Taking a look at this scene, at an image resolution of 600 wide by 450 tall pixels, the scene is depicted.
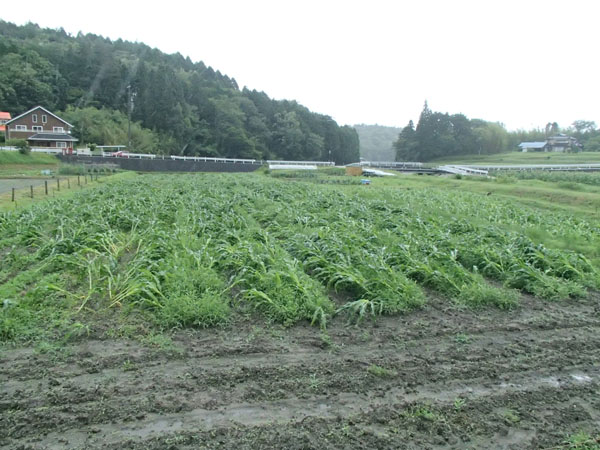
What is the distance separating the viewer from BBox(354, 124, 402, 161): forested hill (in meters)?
125

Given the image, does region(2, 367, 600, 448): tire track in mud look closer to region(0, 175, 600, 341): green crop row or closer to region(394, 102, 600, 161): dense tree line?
region(0, 175, 600, 341): green crop row

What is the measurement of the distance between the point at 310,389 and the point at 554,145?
85.3m

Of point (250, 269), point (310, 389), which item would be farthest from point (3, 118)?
point (310, 389)

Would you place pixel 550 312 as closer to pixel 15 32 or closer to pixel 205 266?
pixel 205 266

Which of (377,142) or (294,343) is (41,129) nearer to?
(294,343)

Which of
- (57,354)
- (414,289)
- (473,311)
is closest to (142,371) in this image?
(57,354)

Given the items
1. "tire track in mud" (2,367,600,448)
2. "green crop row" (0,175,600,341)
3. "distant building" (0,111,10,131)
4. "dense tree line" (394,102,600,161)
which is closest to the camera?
"tire track in mud" (2,367,600,448)

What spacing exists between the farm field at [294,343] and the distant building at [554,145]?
77.4 meters

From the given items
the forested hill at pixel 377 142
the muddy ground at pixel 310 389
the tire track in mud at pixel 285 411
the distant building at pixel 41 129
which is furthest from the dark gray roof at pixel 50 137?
the forested hill at pixel 377 142

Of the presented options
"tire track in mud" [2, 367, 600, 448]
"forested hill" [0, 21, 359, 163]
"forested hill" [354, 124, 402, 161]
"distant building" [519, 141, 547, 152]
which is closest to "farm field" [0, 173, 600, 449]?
"tire track in mud" [2, 367, 600, 448]

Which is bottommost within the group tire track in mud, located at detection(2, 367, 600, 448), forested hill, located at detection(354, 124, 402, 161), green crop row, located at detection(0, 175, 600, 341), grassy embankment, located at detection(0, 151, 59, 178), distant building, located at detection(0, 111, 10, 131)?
tire track in mud, located at detection(2, 367, 600, 448)

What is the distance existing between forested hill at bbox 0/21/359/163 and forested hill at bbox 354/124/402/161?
41.5 meters

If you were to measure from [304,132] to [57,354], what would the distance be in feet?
238

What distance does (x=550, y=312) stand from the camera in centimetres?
533
